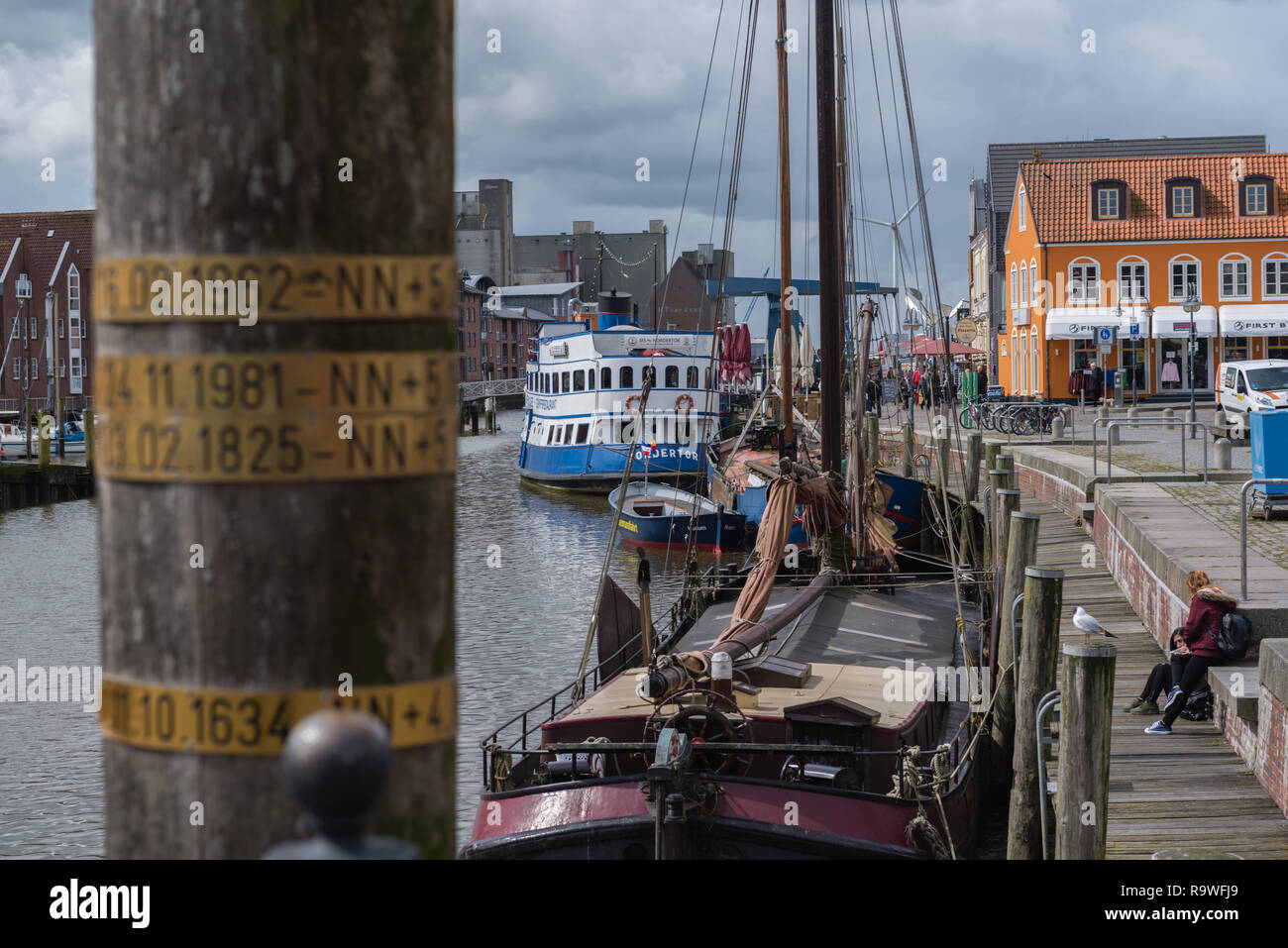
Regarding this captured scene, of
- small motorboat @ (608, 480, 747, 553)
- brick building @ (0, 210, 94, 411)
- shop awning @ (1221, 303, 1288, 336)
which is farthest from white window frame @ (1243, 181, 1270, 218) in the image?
brick building @ (0, 210, 94, 411)

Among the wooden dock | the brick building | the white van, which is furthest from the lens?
the brick building

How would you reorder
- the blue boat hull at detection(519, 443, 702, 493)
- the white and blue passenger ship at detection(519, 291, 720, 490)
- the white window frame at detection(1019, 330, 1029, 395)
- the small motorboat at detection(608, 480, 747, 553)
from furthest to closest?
the white window frame at detection(1019, 330, 1029, 395), the white and blue passenger ship at detection(519, 291, 720, 490), the blue boat hull at detection(519, 443, 702, 493), the small motorboat at detection(608, 480, 747, 553)

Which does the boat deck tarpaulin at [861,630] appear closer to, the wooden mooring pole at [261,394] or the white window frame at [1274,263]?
the wooden mooring pole at [261,394]

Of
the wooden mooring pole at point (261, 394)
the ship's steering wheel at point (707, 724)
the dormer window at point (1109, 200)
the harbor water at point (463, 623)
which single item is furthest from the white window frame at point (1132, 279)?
the wooden mooring pole at point (261, 394)

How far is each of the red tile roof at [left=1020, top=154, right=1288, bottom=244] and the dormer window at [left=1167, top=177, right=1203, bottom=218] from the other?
210mm

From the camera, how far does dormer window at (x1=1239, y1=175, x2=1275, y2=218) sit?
52.6 meters

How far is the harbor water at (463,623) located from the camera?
1527 centimetres

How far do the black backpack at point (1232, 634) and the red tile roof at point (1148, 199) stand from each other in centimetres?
4515

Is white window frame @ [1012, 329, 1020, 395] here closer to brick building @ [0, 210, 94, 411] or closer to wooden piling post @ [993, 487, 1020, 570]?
wooden piling post @ [993, 487, 1020, 570]

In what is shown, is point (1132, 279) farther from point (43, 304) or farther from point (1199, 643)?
point (43, 304)

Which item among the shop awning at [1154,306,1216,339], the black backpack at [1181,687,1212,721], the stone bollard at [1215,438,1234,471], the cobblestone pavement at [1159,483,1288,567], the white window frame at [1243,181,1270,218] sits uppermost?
the white window frame at [1243,181,1270,218]

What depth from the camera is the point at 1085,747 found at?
24.4 feet

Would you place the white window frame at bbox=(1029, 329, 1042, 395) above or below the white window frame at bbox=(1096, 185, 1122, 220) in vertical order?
below

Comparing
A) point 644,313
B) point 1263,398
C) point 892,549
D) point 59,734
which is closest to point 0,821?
point 59,734
